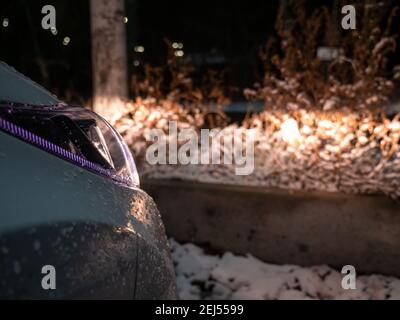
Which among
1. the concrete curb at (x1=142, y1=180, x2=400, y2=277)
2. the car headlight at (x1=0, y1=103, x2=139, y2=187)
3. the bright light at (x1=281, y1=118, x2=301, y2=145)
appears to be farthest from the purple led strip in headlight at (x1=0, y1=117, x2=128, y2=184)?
the bright light at (x1=281, y1=118, x2=301, y2=145)

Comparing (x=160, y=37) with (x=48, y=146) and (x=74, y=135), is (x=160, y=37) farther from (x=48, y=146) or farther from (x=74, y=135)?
(x=48, y=146)

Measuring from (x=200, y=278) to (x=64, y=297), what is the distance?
8.10 feet

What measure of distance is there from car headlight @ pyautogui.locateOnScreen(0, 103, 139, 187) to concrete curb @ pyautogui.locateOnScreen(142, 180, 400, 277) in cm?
209

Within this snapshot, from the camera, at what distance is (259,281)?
3637 mm

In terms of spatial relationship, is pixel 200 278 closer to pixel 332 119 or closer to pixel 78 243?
pixel 332 119

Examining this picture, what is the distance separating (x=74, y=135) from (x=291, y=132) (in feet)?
9.66

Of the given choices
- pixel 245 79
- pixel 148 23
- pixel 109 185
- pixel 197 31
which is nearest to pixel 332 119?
pixel 109 185

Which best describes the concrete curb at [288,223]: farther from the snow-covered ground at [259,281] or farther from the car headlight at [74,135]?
the car headlight at [74,135]

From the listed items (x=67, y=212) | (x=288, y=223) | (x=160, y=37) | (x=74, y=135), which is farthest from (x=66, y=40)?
(x=67, y=212)

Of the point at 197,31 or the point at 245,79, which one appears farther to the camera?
the point at 197,31

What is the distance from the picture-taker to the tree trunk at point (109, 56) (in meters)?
5.16

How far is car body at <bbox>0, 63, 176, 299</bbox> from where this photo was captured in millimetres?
1259

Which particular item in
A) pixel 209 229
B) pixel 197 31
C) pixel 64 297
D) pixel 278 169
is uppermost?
pixel 197 31

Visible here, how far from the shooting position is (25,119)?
1500mm
